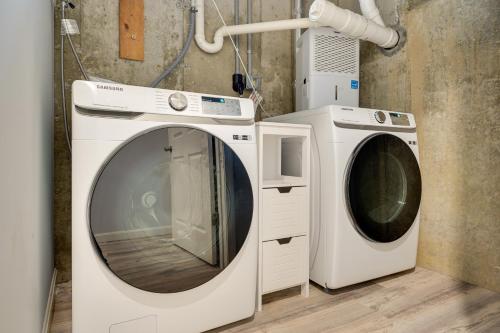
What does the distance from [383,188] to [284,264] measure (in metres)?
0.67

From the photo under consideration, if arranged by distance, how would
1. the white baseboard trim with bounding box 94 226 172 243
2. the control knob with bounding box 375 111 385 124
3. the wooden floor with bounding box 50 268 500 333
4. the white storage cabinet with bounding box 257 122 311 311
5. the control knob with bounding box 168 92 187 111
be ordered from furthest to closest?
the control knob with bounding box 375 111 385 124, the white storage cabinet with bounding box 257 122 311 311, the wooden floor with bounding box 50 268 500 333, the control knob with bounding box 168 92 187 111, the white baseboard trim with bounding box 94 226 172 243

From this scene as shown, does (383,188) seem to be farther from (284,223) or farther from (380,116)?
(284,223)

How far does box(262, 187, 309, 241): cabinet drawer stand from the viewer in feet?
4.74

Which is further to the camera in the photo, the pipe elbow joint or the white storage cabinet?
the pipe elbow joint

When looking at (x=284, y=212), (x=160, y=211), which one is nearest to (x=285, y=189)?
(x=284, y=212)

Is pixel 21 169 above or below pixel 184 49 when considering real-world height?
below

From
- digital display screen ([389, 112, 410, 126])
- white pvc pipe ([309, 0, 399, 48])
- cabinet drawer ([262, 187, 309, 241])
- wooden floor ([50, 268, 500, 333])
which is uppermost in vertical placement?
white pvc pipe ([309, 0, 399, 48])

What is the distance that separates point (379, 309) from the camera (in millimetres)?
1429

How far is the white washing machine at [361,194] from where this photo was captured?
1.54 metres

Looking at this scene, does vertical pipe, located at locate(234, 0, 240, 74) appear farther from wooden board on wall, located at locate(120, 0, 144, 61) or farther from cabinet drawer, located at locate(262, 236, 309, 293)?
cabinet drawer, located at locate(262, 236, 309, 293)

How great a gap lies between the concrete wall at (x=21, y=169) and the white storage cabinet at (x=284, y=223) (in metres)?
0.86

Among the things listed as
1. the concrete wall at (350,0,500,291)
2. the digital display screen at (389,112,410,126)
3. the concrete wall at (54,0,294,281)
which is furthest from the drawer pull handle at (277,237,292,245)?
the concrete wall at (54,0,294,281)

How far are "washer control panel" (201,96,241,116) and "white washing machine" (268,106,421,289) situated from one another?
538 millimetres

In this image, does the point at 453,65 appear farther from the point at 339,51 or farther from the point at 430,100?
the point at 339,51
